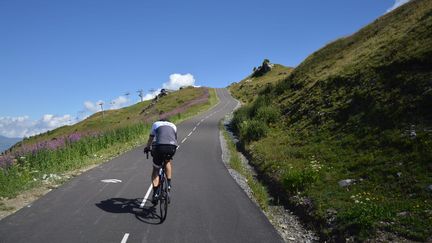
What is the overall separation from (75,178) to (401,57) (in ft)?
61.3

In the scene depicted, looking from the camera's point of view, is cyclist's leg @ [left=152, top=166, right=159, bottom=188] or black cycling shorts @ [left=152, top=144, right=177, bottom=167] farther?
cyclist's leg @ [left=152, top=166, right=159, bottom=188]

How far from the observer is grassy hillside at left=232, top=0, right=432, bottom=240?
32.1 feet

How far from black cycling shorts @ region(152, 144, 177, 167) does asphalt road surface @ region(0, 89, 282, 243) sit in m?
1.48

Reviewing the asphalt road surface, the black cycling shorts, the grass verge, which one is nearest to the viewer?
the asphalt road surface

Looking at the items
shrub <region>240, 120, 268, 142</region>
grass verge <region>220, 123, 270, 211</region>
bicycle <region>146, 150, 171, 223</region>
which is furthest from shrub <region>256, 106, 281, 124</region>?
bicycle <region>146, 150, 171, 223</region>

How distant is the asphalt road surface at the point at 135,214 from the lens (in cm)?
876

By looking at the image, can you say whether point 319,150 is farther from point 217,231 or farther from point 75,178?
point 75,178

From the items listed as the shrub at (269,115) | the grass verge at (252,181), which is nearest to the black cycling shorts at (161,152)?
the grass verge at (252,181)

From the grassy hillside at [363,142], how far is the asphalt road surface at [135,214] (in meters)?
2.06

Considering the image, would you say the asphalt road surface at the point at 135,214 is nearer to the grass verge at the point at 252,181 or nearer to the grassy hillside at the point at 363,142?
the grass verge at the point at 252,181

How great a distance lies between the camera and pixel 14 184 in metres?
13.0

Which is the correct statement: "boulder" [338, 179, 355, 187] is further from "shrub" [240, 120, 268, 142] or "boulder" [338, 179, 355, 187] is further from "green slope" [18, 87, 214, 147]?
"green slope" [18, 87, 214, 147]

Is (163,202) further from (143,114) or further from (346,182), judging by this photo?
(143,114)

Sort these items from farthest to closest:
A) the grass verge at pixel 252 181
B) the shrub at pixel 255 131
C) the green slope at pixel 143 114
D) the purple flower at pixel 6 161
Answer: the green slope at pixel 143 114, the shrub at pixel 255 131, the purple flower at pixel 6 161, the grass verge at pixel 252 181
